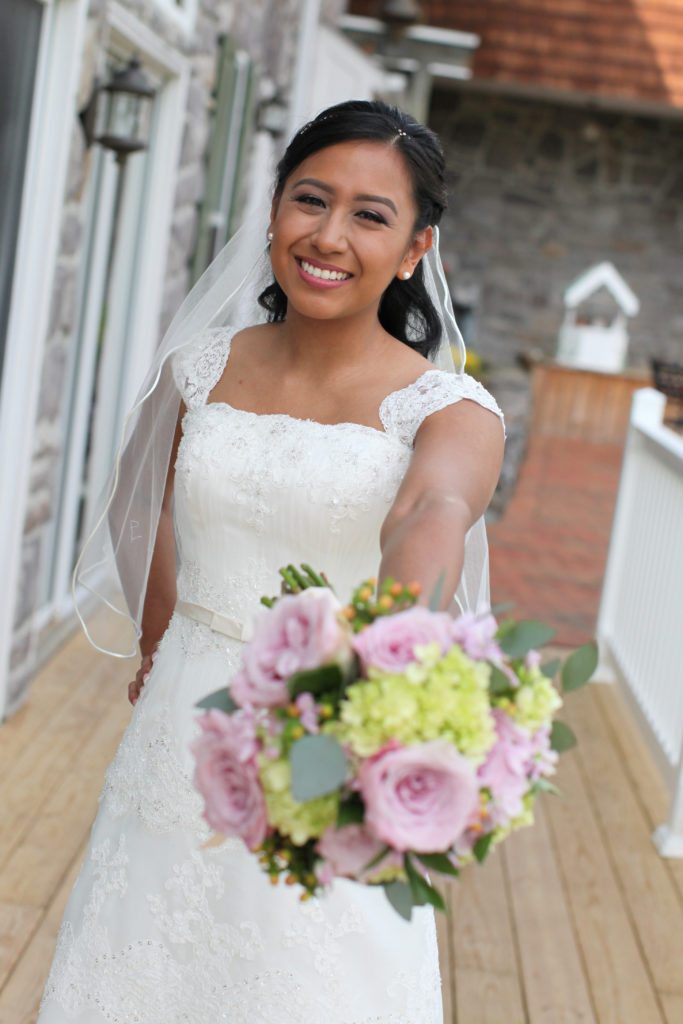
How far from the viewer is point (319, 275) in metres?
1.97

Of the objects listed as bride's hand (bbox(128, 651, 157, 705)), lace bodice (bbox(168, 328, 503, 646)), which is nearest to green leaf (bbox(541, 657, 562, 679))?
lace bodice (bbox(168, 328, 503, 646))

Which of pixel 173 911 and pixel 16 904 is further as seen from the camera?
pixel 16 904

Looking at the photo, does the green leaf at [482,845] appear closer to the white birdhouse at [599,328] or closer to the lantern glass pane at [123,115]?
the lantern glass pane at [123,115]

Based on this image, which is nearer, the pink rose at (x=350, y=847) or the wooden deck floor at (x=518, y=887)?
the pink rose at (x=350, y=847)

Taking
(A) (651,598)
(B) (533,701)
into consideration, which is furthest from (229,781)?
(A) (651,598)

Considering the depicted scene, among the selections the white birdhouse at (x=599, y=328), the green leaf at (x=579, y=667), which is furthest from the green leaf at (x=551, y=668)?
the white birdhouse at (x=599, y=328)

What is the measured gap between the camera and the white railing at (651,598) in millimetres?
4891

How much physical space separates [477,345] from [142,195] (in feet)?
34.4

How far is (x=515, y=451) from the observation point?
10.8 m

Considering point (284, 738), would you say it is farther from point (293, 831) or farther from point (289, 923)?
point (289, 923)

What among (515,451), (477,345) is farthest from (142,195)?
(477,345)

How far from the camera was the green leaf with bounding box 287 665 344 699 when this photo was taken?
1285 millimetres

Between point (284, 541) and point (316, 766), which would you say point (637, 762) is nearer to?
point (284, 541)

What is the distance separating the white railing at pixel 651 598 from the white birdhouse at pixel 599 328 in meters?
8.09
